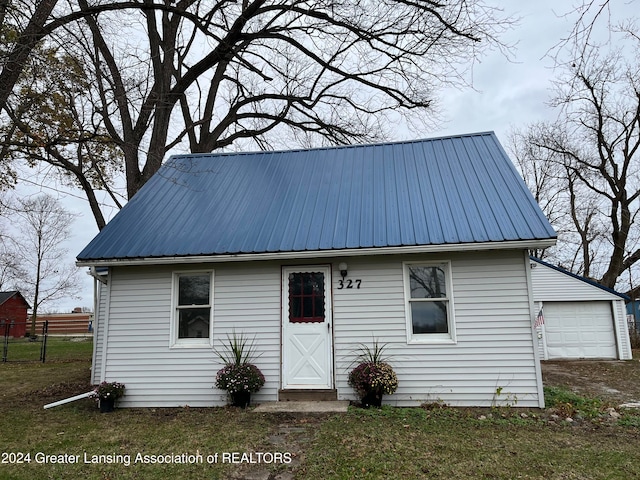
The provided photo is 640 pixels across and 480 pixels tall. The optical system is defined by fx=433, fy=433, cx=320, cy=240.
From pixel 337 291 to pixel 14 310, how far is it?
42.1 meters

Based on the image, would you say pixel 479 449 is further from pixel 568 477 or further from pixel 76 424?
pixel 76 424

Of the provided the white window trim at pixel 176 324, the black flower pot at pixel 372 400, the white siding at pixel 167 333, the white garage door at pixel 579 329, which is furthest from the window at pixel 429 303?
the white garage door at pixel 579 329

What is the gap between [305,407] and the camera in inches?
276

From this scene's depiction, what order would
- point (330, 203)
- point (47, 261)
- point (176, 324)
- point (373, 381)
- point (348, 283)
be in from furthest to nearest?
1. point (47, 261)
2. point (330, 203)
3. point (176, 324)
4. point (348, 283)
5. point (373, 381)

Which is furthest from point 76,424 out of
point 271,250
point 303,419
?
point 271,250

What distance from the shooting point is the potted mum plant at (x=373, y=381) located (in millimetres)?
6828

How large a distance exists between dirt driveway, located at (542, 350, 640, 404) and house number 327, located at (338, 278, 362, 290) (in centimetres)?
523

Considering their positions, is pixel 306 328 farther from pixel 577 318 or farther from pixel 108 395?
pixel 577 318

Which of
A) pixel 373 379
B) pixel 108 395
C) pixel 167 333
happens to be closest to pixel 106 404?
pixel 108 395

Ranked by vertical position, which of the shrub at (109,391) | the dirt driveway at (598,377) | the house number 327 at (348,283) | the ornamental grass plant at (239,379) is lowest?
the dirt driveway at (598,377)

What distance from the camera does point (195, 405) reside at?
771 centimetres

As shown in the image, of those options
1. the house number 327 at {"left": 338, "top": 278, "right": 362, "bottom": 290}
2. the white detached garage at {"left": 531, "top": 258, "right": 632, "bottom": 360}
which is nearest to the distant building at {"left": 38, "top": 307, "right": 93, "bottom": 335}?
the white detached garage at {"left": 531, "top": 258, "right": 632, "bottom": 360}

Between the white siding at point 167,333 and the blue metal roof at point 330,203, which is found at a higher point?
the blue metal roof at point 330,203

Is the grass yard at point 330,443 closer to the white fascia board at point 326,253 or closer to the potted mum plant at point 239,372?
the potted mum plant at point 239,372
